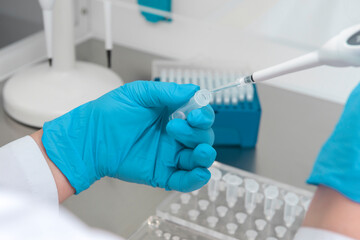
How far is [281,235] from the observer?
1.05m

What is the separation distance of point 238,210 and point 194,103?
1.06 ft

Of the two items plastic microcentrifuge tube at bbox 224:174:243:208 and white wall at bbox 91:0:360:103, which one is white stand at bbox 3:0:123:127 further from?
plastic microcentrifuge tube at bbox 224:174:243:208

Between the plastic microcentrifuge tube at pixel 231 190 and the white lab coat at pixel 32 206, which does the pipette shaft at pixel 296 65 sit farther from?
the plastic microcentrifuge tube at pixel 231 190

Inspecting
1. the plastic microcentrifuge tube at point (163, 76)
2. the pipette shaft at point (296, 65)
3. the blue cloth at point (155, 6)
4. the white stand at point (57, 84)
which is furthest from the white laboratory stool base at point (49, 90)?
the pipette shaft at point (296, 65)

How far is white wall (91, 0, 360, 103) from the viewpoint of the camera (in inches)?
57.3

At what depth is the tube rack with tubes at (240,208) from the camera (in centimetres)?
106

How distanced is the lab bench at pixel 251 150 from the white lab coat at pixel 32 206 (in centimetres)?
21

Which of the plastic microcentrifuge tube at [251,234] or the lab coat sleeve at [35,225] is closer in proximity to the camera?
the lab coat sleeve at [35,225]

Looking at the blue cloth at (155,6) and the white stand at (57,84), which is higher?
the blue cloth at (155,6)

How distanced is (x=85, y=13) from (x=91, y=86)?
54 centimetres

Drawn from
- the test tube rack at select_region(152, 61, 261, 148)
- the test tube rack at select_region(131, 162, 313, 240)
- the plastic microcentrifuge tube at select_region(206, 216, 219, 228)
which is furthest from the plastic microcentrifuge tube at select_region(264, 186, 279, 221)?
the test tube rack at select_region(152, 61, 261, 148)

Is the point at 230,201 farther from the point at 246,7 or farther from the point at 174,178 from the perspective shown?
the point at 246,7

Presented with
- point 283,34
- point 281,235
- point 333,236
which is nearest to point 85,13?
point 283,34

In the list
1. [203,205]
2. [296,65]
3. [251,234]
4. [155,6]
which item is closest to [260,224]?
[251,234]
